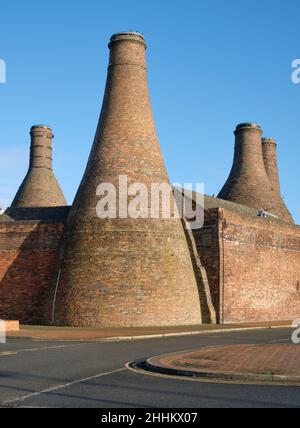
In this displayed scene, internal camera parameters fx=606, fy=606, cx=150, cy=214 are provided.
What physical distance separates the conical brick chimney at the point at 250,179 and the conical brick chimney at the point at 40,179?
12.3 m

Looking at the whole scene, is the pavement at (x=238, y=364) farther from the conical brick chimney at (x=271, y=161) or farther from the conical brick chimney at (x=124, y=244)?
the conical brick chimney at (x=271, y=161)

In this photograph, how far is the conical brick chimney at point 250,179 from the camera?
42.8 meters

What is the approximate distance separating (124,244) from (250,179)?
19.4 metres

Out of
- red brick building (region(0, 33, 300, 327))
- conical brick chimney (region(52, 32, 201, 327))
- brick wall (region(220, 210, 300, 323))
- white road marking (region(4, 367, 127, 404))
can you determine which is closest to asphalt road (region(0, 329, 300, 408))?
white road marking (region(4, 367, 127, 404))

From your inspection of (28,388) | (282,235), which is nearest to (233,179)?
(282,235)

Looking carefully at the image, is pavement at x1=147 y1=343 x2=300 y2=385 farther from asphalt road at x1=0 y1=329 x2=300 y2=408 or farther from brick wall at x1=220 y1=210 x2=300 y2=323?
brick wall at x1=220 y1=210 x2=300 y2=323

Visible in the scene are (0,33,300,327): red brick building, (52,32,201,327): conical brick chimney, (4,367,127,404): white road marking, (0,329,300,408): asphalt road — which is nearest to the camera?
(0,329,300,408): asphalt road

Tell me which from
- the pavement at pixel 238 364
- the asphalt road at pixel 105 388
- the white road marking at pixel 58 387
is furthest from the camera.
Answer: the pavement at pixel 238 364

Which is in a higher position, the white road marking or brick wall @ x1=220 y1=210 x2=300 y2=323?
brick wall @ x1=220 y1=210 x2=300 y2=323

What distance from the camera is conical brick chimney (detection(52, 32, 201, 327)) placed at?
25719 millimetres

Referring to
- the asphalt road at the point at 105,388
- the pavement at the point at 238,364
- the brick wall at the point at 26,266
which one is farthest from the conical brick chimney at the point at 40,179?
the pavement at the point at 238,364

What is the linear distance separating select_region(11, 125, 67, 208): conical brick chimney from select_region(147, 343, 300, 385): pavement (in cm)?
2910

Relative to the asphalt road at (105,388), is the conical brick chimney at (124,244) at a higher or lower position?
higher
